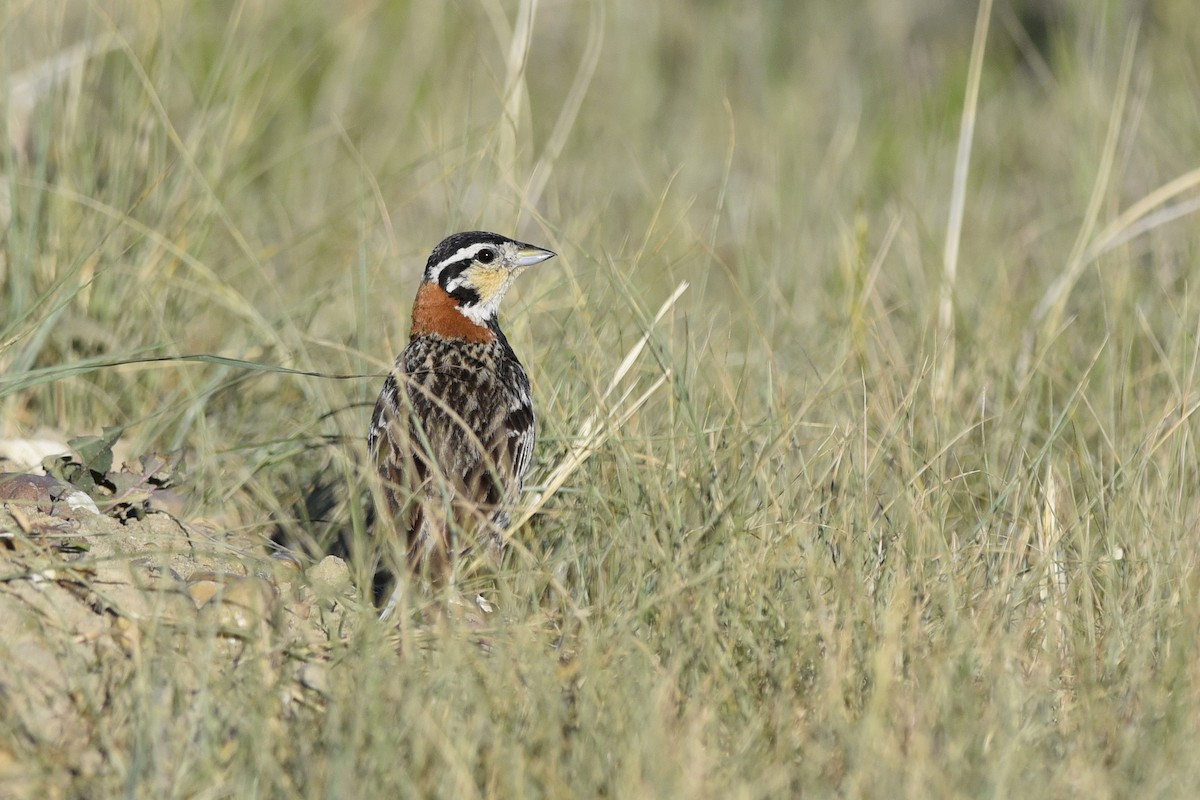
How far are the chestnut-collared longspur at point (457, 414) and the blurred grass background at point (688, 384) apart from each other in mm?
197

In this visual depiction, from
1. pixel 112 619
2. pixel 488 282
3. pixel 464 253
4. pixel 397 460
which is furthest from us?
pixel 488 282

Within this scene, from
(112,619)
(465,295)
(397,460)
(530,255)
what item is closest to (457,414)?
(397,460)

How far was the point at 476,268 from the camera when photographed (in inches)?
215

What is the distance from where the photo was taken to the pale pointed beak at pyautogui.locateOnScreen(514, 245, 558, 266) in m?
5.45

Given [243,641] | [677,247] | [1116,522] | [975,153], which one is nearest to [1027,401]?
A: [1116,522]

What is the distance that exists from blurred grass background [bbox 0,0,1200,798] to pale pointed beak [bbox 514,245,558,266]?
188mm

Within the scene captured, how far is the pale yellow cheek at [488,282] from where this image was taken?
548 cm

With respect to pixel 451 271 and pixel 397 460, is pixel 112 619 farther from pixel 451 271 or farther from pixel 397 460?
pixel 451 271

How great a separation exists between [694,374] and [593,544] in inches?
28.9

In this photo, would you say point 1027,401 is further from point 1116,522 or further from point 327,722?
point 327,722

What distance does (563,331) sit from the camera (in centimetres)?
546

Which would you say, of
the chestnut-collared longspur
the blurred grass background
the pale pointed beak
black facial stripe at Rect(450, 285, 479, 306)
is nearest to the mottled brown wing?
the chestnut-collared longspur

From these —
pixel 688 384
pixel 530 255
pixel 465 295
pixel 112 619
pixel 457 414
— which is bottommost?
pixel 112 619

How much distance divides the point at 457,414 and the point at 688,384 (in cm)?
75
